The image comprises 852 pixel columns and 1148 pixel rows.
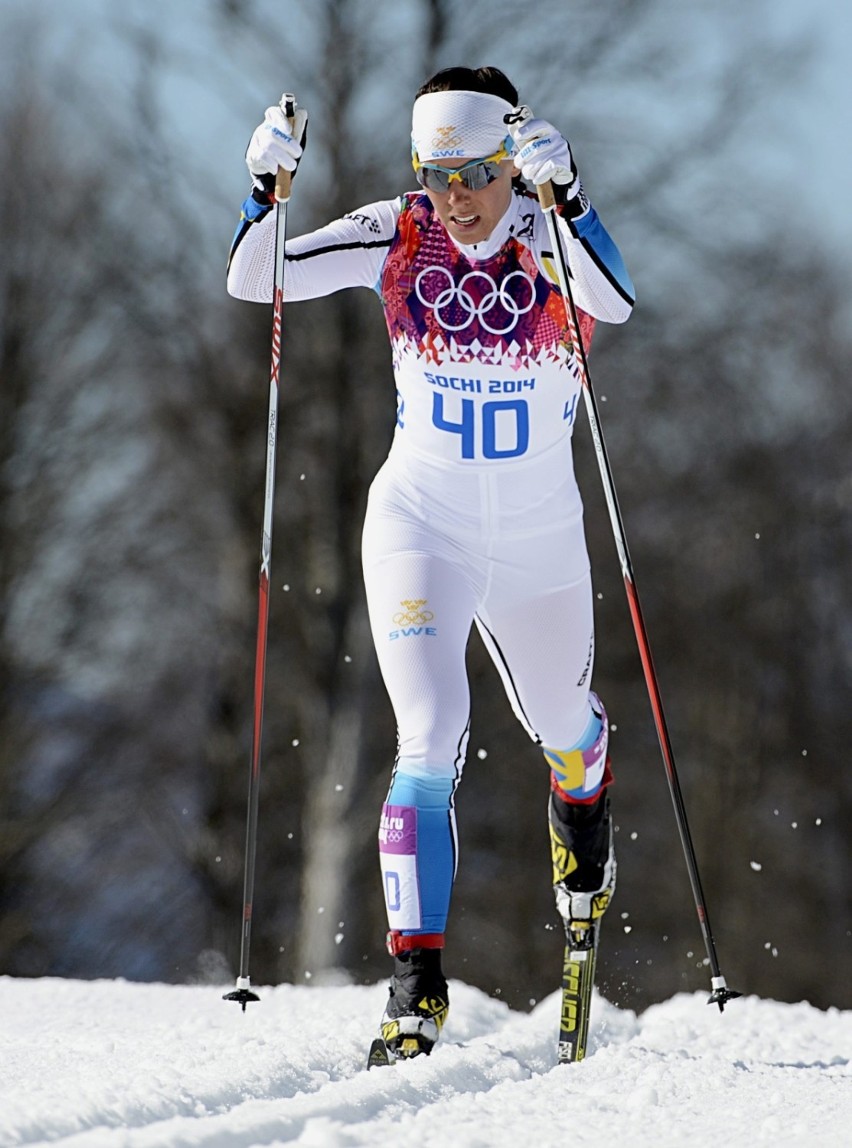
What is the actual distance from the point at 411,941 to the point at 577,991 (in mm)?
949

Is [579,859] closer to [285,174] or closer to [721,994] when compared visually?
[721,994]

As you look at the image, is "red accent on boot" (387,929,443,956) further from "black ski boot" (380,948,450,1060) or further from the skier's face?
the skier's face

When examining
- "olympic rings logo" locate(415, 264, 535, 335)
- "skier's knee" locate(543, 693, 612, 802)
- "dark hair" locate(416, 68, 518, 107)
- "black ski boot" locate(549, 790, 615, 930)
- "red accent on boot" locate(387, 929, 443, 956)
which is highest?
"dark hair" locate(416, 68, 518, 107)

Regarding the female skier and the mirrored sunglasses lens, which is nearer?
the female skier


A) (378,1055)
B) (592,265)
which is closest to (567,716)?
(378,1055)

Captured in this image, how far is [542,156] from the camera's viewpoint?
411 centimetres

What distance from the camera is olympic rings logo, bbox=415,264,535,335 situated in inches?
167

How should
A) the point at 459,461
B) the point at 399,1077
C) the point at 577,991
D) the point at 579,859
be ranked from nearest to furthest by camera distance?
the point at 399,1077
the point at 459,461
the point at 577,991
the point at 579,859

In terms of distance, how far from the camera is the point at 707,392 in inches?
670

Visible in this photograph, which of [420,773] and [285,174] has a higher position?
[285,174]

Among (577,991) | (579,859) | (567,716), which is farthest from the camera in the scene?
(579,859)

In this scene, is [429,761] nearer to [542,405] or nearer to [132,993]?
[542,405]

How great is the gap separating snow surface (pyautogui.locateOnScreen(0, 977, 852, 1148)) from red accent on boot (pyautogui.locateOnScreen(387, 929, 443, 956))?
0.88 ft

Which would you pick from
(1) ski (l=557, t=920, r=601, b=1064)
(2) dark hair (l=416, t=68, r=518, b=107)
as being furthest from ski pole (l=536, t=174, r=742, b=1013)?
(1) ski (l=557, t=920, r=601, b=1064)
